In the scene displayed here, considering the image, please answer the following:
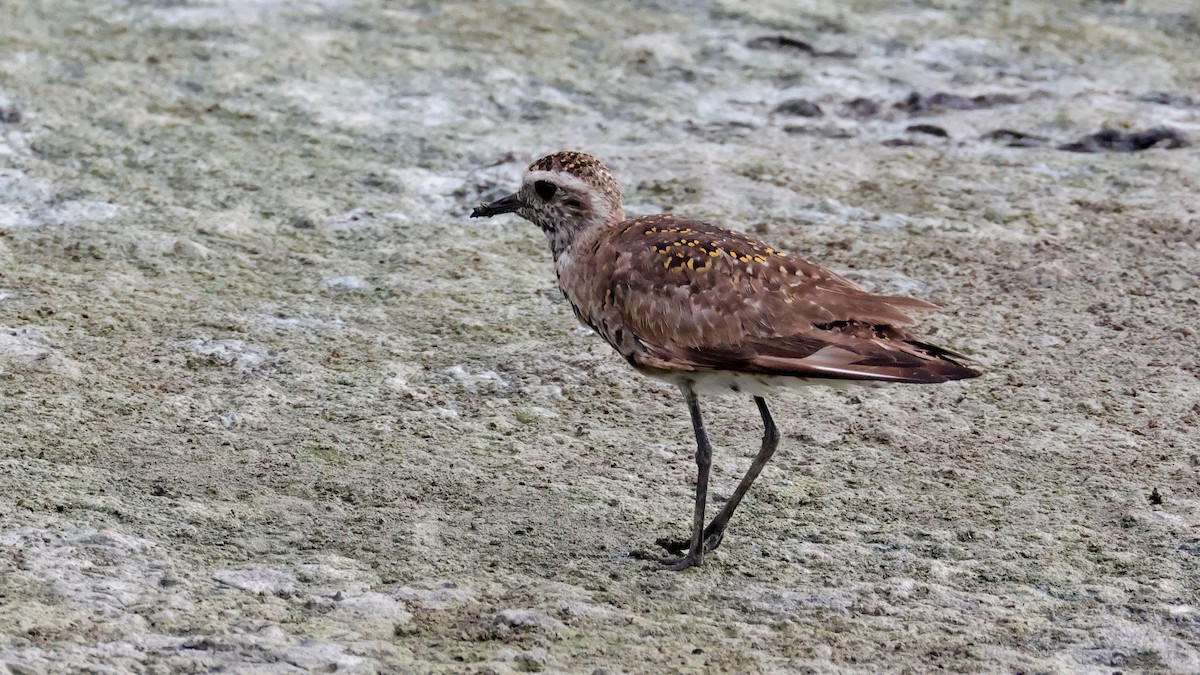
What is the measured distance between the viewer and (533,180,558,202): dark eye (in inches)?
212

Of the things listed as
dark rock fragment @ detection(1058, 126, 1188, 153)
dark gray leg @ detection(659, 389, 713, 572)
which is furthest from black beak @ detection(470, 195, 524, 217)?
dark rock fragment @ detection(1058, 126, 1188, 153)

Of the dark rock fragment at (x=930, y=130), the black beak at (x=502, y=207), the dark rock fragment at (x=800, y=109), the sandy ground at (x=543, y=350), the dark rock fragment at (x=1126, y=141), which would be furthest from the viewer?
the dark rock fragment at (x=800, y=109)

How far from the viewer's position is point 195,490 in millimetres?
4945

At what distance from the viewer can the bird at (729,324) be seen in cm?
461

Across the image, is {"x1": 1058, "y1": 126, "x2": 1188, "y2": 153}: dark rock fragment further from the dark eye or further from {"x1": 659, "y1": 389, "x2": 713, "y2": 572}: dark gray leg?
{"x1": 659, "y1": 389, "x2": 713, "y2": 572}: dark gray leg

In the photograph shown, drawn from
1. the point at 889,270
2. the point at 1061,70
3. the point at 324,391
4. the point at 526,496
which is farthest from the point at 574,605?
the point at 1061,70

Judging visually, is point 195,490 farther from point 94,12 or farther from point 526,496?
point 94,12

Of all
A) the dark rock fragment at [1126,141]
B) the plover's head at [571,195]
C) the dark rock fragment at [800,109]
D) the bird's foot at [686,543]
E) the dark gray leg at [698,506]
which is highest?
the plover's head at [571,195]

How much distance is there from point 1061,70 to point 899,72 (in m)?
1.13

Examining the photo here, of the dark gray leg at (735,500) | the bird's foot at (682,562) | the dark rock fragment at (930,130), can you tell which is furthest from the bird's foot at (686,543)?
the dark rock fragment at (930,130)

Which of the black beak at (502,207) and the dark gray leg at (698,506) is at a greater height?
the black beak at (502,207)

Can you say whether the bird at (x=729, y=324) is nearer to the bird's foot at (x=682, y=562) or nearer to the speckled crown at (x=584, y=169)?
the bird's foot at (x=682, y=562)

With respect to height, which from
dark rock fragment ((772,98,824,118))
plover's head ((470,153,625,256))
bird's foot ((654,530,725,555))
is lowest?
bird's foot ((654,530,725,555))

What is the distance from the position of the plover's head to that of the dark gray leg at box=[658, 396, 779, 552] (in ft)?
3.06
